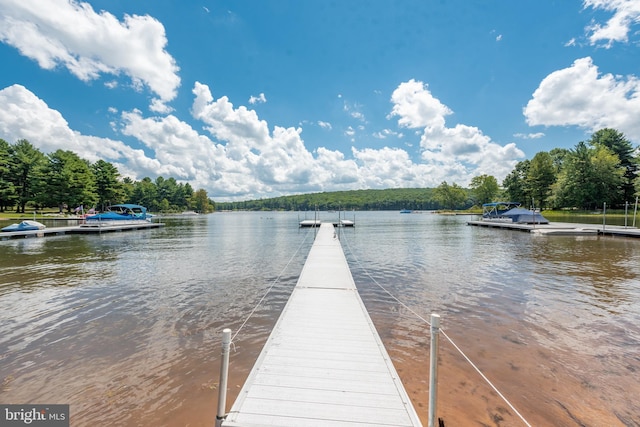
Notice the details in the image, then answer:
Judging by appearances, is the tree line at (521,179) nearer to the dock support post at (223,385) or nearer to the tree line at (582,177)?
the tree line at (582,177)

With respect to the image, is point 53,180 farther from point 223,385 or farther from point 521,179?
point 521,179

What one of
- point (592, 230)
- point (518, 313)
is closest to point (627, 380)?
point (518, 313)

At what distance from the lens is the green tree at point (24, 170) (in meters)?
52.5

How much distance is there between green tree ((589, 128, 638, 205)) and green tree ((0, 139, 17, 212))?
10824cm

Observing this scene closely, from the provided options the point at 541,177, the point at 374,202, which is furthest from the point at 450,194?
the point at 374,202

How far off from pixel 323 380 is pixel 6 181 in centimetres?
7611

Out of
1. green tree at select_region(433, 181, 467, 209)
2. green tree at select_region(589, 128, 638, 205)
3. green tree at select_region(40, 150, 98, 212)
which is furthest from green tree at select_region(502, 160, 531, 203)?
green tree at select_region(40, 150, 98, 212)

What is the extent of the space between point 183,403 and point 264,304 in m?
4.55

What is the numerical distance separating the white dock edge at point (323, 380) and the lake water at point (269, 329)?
0.90 meters

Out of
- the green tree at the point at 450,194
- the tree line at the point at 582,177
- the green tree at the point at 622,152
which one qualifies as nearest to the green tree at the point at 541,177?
the tree line at the point at 582,177

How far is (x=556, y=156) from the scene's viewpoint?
74.0 meters

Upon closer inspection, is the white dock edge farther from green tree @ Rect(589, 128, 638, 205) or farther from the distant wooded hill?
the distant wooded hill

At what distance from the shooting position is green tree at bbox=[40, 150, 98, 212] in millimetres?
49875

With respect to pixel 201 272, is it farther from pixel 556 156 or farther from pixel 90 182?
pixel 556 156
